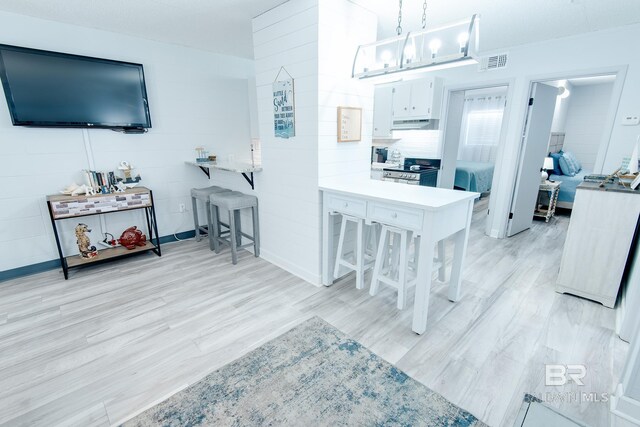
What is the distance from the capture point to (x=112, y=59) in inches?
126

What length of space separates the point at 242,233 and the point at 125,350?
5.94ft

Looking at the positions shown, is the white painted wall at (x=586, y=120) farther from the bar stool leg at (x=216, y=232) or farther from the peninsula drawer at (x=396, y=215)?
the bar stool leg at (x=216, y=232)

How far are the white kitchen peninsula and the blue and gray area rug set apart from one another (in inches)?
Result: 22.6

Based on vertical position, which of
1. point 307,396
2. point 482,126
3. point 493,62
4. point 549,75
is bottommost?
point 307,396

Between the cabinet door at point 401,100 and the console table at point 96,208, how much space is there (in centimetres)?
362

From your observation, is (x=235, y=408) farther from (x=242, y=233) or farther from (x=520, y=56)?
(x=520, y=56)

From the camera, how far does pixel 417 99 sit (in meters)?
4.21

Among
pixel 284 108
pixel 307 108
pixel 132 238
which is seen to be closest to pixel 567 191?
pixel 307 108

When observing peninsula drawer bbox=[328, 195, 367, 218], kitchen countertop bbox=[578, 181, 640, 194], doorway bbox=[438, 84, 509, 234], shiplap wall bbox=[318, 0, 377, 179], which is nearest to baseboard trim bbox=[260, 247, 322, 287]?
peninsula drawer bbox=[328, 195, 367, 218]

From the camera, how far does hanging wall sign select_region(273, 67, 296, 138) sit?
8.74 feet

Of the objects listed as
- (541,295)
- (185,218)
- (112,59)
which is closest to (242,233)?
(185,218)

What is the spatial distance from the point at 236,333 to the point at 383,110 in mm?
3975

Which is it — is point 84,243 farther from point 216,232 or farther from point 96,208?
point 216,232

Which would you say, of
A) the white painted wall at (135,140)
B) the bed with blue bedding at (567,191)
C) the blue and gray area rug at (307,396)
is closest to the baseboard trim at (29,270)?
the white painted wall at (135,140)
